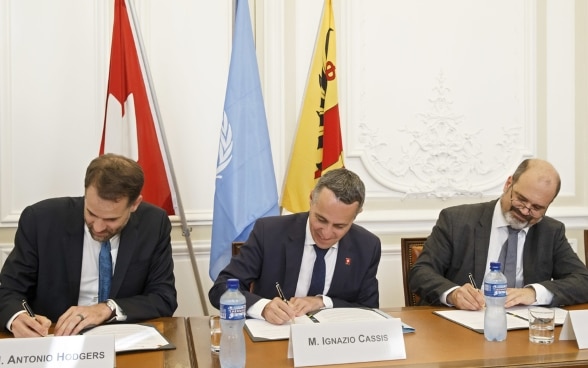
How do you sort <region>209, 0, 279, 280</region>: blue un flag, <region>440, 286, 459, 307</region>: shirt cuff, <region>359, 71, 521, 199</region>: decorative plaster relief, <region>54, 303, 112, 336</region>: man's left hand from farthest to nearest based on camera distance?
<region>359, 71, 521, 199</region>: decorative plaster relief → <region>209, 0, 279, 280</region>: blue un flag → <region>440, 286, 459, 307</region>: shirt cuff → <region>54, 303, 112, 336</region>: man's left hand

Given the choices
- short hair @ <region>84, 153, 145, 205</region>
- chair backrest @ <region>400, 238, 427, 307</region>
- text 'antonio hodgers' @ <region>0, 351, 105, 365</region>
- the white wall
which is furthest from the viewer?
the white wall

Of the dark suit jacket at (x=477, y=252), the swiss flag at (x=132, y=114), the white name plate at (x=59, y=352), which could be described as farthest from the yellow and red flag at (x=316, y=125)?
the white name plate at (x=59, y=352)

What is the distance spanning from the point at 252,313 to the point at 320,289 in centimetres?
44

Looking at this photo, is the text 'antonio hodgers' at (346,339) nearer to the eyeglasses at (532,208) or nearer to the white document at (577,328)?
the white document at (577,328)

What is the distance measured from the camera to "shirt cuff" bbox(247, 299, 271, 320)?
86.2 inches

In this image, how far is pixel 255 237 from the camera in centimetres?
259

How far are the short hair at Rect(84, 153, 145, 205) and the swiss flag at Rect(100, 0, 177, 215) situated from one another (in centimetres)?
97

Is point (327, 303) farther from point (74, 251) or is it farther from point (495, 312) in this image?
point (74, 251)

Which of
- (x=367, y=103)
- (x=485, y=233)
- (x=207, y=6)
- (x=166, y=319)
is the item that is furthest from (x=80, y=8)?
(x=485, y=233)

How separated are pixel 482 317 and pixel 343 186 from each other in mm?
671

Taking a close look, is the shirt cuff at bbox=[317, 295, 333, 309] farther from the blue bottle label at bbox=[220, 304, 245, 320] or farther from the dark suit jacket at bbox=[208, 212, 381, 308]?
the blue bottle label at bbox=[220, 304, 245, 320]

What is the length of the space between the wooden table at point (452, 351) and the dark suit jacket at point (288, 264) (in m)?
0.44

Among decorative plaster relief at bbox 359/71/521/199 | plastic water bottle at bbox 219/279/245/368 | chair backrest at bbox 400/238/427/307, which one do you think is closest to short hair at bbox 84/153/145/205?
plastic water bottle at bbox 219/279/245/368

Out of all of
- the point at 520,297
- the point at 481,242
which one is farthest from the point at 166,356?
the point at 481,242
